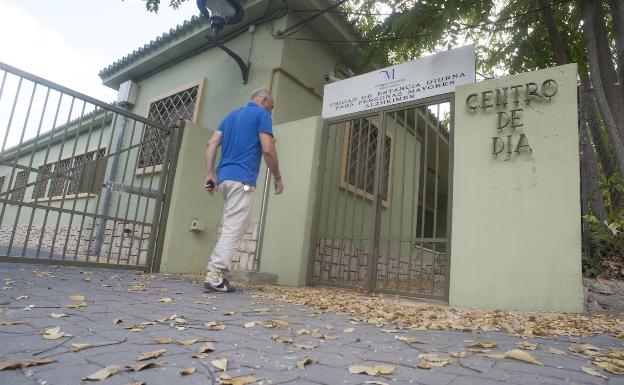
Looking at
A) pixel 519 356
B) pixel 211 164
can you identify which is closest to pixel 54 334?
pixel 519 356

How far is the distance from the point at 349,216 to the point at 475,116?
3.15m

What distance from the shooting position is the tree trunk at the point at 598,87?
3.66 meters

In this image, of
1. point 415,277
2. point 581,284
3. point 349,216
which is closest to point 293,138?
point 349,216

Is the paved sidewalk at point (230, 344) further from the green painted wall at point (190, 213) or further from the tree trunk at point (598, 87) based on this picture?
the tree trunk at point (598, 87)

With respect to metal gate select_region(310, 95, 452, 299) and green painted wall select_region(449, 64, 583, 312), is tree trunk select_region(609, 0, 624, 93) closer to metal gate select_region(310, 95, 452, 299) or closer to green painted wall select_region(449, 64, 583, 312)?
green painted wall select_region(449, 64, 583, 312)

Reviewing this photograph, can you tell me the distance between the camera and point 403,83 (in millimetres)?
4688

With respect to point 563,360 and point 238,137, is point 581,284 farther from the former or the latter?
point 238,137

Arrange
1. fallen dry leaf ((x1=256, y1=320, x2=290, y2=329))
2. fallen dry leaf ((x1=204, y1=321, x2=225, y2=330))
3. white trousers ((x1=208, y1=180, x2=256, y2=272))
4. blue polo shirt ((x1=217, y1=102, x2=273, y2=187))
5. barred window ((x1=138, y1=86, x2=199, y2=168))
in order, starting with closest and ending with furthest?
fallen dry leaf ((x1=204, y1=321, x2=225, y2=330)) < fallen dry leaf ((x1=256, y1=320, x2=290, y2=329)) < white trousers ((x1=208, y1=180, x2=256, y2=272)) < blue polo shirt ((x1=217, y1=102, x2=273, y2=187)) < barred window ((x1=138, y1=86, x2=199, y2=168))

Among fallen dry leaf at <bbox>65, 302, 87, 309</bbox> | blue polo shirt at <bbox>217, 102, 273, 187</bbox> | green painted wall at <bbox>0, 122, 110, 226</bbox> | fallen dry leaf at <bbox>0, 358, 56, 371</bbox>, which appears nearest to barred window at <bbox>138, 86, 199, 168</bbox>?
green painted wall at <bbox>0, 122, 110, 226</bbox>

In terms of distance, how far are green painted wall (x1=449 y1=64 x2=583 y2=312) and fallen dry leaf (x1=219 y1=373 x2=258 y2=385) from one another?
2.72 m

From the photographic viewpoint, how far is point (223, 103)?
22.1ft

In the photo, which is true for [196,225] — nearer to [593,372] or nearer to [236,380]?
[236,380]

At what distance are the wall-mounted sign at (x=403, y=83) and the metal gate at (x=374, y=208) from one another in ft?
0.41

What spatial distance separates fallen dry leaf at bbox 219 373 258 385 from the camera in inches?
51.9
